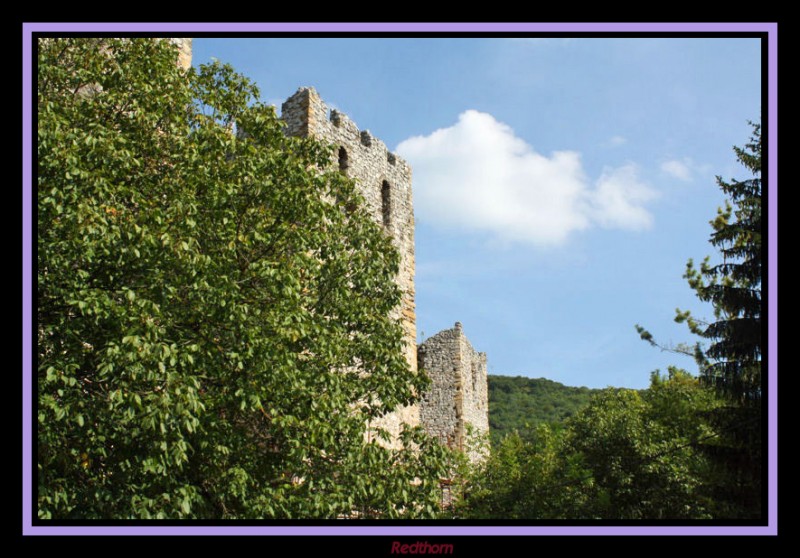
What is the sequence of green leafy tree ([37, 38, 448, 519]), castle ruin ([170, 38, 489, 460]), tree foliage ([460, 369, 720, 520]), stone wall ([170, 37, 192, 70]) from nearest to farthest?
green leafy tree ([37, 38, 448, 519]), stone wall ([170, 37, 192, 70]), castle ruin ([170, 38, 489, 460]), tree foliage ([460, 369, 720, 520])

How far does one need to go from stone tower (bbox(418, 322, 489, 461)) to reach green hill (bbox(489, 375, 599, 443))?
37.7 metres

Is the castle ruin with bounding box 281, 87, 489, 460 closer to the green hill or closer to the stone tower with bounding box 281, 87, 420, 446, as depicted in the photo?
the stone tower with bounding box 281, 87, 420, 446

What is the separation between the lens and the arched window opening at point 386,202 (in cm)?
1908

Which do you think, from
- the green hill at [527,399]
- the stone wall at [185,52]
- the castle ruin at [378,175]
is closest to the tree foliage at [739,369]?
the castle ruin at [378,175]

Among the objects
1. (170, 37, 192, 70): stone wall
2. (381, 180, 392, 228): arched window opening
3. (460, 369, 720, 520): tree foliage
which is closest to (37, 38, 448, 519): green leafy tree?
(170, 37, 192, 70): stone wall

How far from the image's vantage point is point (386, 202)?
19.3 meters

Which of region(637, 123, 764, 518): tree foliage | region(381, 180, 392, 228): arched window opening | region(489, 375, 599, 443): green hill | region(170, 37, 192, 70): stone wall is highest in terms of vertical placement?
region(170, 37, 192, 70): stone wall

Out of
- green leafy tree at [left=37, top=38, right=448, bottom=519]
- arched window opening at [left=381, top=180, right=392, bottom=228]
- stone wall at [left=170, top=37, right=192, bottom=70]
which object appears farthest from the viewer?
arched window opening at [left=381, top=180, right=392, bottom=228]

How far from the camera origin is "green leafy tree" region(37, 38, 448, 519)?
8344mm

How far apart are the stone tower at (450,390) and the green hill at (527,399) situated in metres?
37.7

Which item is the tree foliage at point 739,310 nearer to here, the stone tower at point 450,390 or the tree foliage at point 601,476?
the tree foliage at point 601,476
